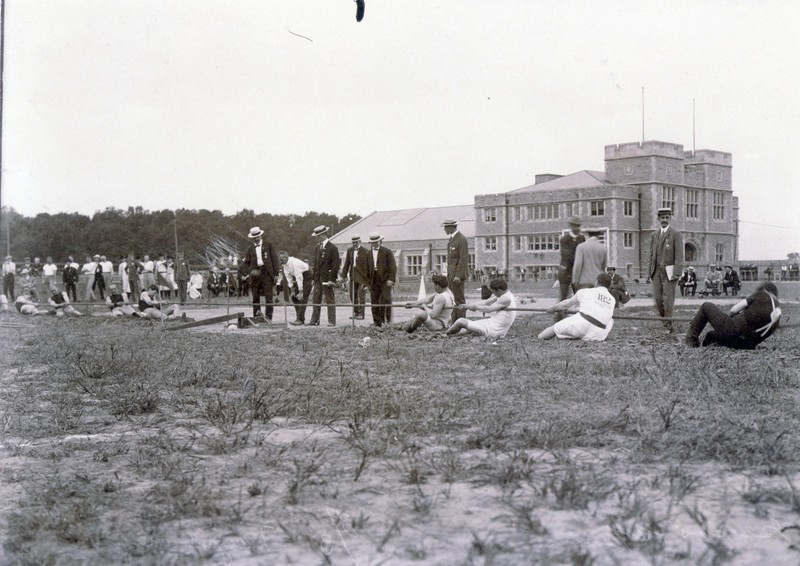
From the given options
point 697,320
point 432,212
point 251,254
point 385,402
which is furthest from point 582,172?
point 385,402

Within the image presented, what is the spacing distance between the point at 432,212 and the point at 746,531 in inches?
2980

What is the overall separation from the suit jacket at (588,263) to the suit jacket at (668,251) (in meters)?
0.73

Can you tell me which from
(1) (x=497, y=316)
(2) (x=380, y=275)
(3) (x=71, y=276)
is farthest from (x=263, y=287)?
(3) (x=71, y=276)

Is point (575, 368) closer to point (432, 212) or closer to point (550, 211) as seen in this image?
point (550, 211)

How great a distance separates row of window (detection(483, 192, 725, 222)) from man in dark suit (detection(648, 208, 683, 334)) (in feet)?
168

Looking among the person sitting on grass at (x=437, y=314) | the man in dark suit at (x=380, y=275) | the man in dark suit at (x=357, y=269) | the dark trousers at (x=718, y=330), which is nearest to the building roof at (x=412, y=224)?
the man in dark suit at (x=357, y=269)

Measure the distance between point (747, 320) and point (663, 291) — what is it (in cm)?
315

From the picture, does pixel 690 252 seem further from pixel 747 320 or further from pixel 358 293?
pixel 747 320

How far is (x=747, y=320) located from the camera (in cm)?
914

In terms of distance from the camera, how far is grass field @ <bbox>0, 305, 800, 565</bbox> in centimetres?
332

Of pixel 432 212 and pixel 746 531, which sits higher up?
pixel 432 212

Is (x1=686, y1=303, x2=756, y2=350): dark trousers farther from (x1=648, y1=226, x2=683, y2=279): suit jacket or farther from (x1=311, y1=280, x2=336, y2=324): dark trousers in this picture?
(x1=311, y1=280, x2=336, y2=324): dark trousers

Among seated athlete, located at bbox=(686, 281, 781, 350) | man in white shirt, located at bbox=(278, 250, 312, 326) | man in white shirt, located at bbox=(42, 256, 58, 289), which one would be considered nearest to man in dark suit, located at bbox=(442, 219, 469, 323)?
man in white shirt, located at bbox=(278, 250, 312, 326)

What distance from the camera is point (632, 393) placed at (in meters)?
6.31
